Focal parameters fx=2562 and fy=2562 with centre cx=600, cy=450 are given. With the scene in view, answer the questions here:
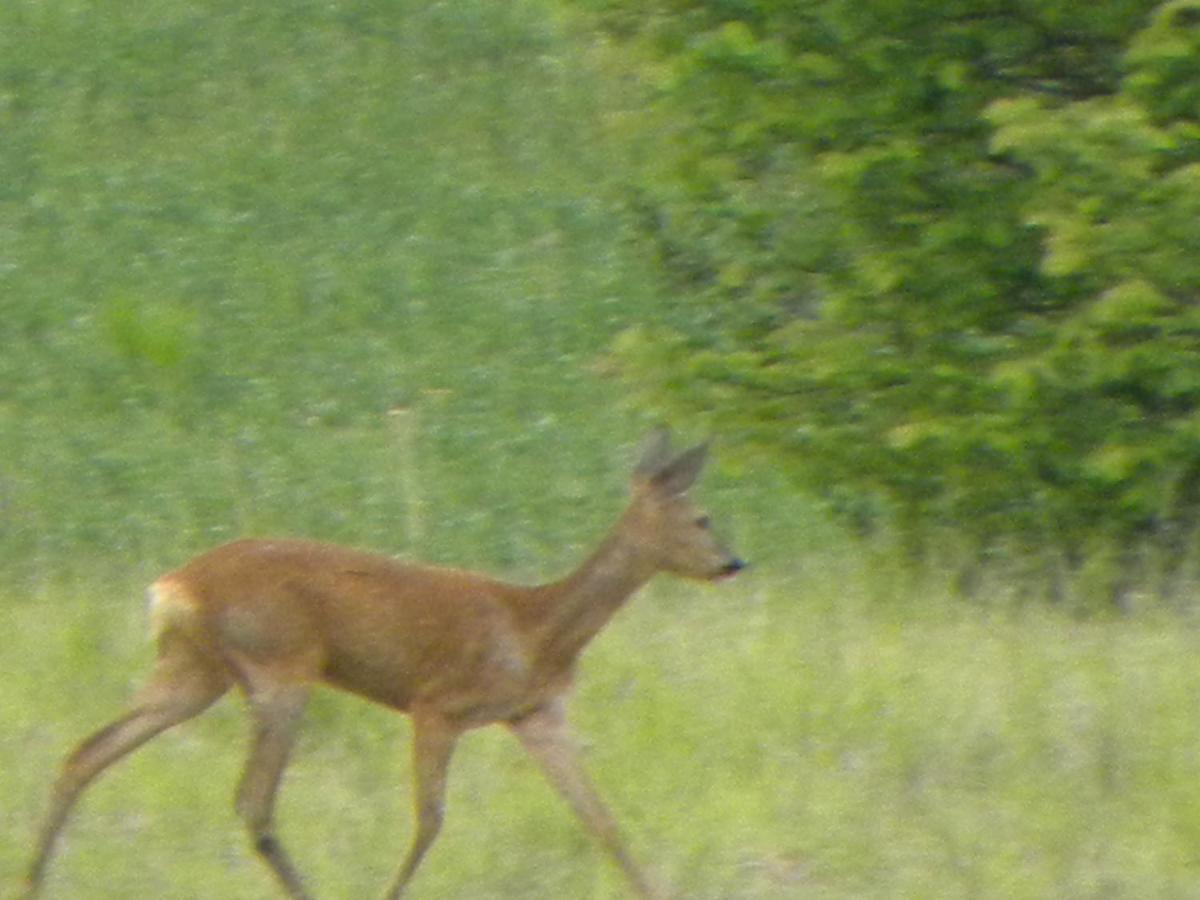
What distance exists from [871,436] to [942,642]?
1.84 metres

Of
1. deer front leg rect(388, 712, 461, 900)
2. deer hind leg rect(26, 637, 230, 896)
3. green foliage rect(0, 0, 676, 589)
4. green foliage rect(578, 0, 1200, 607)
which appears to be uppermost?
deer hind leg rect(26, 637, 230, 896)

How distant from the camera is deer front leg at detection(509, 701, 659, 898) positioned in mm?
6961

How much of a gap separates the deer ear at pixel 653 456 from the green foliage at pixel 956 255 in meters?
2.36

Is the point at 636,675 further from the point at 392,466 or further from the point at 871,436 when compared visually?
the point at 392,466

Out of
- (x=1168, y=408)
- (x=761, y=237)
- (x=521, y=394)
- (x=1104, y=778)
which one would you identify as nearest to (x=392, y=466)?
(x=521, y=394)

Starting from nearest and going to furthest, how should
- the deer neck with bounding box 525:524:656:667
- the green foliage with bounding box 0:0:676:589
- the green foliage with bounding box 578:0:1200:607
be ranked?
the deer neck with bounding box 525:524:656:667, the green foliage with bounding box 578:0:1200:607, the green foliage with bounding box 0:0:676:589

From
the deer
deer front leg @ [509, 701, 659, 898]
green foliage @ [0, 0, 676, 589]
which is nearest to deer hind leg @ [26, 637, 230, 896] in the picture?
the deer

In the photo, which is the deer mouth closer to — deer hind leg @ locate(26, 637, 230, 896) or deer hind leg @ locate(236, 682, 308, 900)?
deer hind leg @ locate(236, 682, 308, 900)

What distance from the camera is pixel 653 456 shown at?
7.48 m

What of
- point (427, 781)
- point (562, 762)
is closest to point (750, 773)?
point (562, 762)

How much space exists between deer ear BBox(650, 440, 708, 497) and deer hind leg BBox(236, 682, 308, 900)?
128 cm

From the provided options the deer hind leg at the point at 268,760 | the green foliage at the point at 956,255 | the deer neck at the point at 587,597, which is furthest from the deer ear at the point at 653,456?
the green foliage at the point at 956,255

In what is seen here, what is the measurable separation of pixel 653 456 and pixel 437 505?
26.1ft

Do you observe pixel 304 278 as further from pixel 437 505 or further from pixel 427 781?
pixel 427 781
